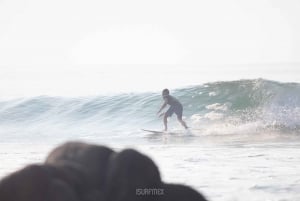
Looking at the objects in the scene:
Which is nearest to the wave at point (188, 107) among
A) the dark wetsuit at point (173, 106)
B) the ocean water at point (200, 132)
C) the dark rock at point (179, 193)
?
the ocean water at point (200, 132)

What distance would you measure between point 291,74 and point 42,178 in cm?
566

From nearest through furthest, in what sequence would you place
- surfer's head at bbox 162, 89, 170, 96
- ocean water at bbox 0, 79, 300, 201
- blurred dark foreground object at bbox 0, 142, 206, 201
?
1. blurred dark foreground object at bbox 0, 142, 206, 201
2. ocean water at bbox 0, 79, 300, 201
3. surfer's head at bbox 162, 89, 170, 96

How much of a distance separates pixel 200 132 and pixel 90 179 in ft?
14.9

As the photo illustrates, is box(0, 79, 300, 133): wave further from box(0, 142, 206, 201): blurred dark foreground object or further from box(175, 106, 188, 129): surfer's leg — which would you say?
box(0, 142, 206, 201): blurred dark foreground object

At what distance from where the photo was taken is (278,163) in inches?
133

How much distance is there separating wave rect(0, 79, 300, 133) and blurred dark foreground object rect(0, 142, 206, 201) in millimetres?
4735

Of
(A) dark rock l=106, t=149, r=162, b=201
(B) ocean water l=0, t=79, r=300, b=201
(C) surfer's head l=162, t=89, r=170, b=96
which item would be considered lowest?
(B) ocean water l=0, t=79, r=300, b=201

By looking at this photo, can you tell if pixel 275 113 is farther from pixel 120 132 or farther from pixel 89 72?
Answer: pixel 89 72

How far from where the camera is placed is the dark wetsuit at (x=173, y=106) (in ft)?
17.8

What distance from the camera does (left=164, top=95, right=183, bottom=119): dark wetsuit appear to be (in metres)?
5.43

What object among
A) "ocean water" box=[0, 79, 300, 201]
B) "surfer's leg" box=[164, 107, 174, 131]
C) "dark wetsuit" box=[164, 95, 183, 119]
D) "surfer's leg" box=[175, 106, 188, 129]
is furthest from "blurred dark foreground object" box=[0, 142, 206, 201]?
"dark wetsuit" box=[164, 95, 183, 119]

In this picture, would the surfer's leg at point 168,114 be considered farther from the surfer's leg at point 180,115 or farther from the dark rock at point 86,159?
the dark rock at point 86,159

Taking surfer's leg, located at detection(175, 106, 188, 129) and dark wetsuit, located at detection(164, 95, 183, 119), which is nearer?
surfer's leg, located at detection(175, 106, 188, 129)

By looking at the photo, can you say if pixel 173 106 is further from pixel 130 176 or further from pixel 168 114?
pixel 130 176
